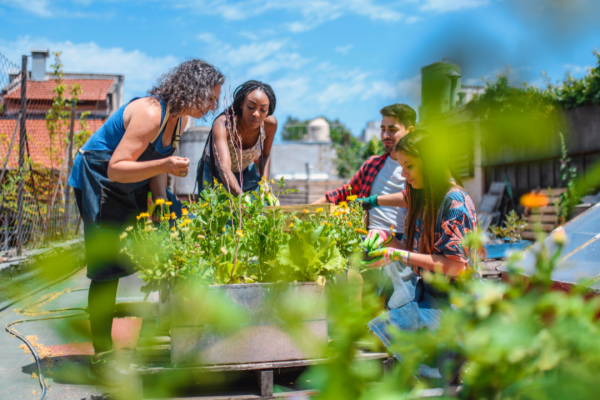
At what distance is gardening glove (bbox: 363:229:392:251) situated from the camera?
6.14 ft

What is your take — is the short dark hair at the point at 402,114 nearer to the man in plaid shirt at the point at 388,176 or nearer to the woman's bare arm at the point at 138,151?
the man in plaid shirt at the point at 388,176

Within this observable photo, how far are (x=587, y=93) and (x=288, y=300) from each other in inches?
287

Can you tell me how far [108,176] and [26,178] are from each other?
11.7 ft

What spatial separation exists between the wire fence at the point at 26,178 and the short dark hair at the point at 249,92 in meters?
3.05

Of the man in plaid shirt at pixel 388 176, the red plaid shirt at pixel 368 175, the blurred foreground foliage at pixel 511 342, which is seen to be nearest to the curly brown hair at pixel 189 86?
the man in plaid shirt at pixel 388 176

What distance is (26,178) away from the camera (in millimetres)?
4820

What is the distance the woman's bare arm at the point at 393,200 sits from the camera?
2615 mm

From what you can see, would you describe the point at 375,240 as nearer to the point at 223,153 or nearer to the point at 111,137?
the point at 223,153

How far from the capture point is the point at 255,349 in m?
1.55

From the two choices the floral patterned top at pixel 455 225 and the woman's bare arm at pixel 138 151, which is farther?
the woman's bare arm at pixel 138 151

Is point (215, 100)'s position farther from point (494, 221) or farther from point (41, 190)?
point (494, 221)

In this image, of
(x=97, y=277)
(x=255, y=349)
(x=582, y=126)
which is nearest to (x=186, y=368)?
(x=255, y=349)

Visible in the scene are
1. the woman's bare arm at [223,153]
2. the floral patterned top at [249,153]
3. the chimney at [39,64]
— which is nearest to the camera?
the woman's bare arm at [223,153]

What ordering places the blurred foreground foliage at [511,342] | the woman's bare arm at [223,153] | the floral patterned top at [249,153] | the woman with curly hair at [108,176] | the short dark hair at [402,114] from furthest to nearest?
the short dark hair at [402,114] → the floral patterned top at [249,153] → the woman's bare arm at [223,153] → the woman with curly hair at [108,176] → the blurred foreground foliage at [511,342]
